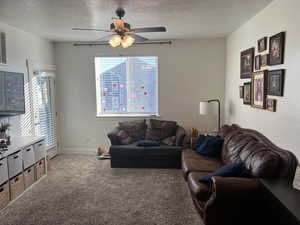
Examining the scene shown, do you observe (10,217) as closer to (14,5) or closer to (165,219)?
(165,219)

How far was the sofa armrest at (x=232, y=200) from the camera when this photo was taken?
2.35m

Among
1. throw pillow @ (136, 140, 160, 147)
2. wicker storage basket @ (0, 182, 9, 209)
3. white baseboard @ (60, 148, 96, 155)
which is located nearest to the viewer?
wicker storage basket @ (0, 182, 9, 209)

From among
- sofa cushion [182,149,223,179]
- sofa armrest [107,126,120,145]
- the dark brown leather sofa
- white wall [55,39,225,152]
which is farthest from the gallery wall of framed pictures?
sofa armrest [107,126,120,145]

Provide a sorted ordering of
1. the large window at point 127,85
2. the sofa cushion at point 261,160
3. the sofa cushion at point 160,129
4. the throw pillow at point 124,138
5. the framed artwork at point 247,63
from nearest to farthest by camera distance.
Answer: the sofa cushion at point 261,160 → the framed artwork at point 247,63 → the throw pillow at point 124,138 → the sofa cushion at point 160,129 → the large window at point 127,85

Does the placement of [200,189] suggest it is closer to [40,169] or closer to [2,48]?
[40,169]

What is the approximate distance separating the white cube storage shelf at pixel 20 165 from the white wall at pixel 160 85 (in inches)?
63.3

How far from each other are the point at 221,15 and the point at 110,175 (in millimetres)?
3291

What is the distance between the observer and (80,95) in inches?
223

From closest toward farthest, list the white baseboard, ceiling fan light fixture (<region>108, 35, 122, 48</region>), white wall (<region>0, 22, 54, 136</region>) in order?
ceiling fan light fixture (<region>108, 35, 122, 48</region>) → white wall (<region>0, 22, 54, 136</region>) → the white baseboard

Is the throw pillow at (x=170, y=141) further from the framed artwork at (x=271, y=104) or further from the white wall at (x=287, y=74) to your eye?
the framed artwork at (x=271, y=104)

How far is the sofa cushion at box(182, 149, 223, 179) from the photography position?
3318 mm

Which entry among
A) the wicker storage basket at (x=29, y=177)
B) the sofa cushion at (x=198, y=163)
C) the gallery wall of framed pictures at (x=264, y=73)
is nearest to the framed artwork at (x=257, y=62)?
the gallery wall of framed pictures at (x=264, y=73)

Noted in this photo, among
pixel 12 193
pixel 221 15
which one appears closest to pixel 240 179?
pixel 221 15

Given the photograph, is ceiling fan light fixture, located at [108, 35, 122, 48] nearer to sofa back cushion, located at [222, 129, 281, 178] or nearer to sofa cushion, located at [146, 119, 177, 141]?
sofa back cushion, located at [222, 129, 281, 178]
